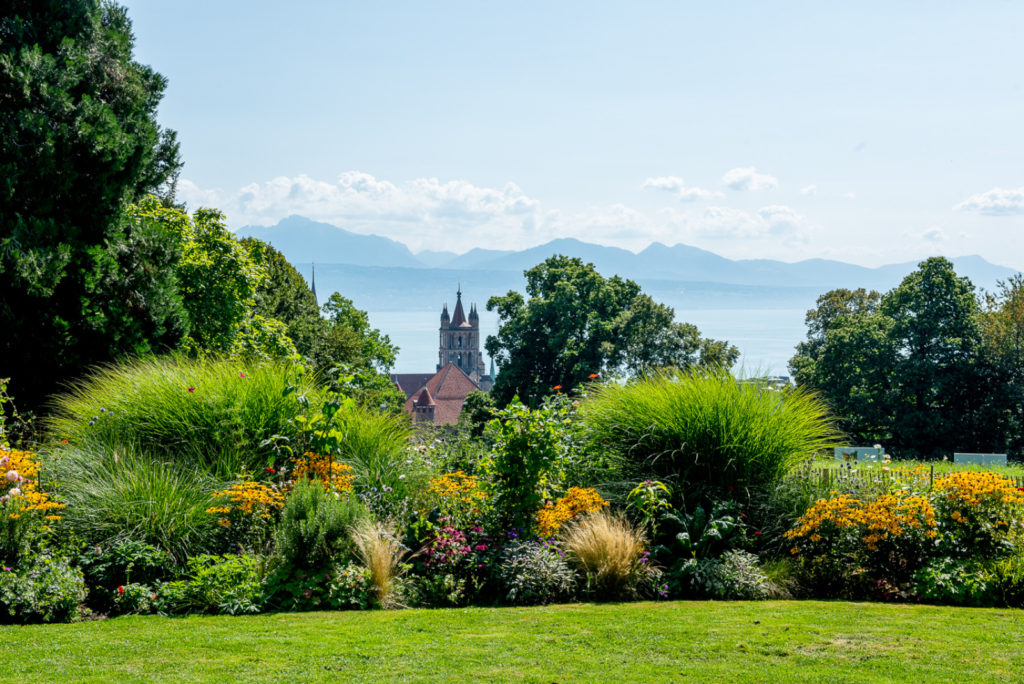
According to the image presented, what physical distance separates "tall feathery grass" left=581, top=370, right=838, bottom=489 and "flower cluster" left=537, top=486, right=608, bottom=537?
727mm

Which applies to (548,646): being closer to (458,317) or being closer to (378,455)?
(378,455)

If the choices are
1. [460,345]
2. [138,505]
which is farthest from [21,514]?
[460,345]

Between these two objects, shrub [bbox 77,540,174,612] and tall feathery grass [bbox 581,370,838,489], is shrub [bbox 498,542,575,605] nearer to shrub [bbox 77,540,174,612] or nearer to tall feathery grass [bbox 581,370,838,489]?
tall feathery grass [bbox 581,370,838,489]

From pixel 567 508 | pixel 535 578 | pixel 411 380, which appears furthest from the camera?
pixel 411 380

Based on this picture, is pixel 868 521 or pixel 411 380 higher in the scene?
pixel 868 521

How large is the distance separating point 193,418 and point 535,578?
3.66 metres

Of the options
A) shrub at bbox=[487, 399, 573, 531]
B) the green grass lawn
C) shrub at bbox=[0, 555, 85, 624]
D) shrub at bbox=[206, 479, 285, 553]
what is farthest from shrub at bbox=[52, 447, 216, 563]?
shrub at bbox=[487, 399, 573, 531]

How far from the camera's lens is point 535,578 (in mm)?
6176

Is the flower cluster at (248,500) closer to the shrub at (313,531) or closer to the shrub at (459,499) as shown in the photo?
the shrub at (313,531)

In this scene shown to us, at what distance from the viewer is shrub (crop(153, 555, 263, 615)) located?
5801mm

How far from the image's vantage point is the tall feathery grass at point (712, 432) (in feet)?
23.7

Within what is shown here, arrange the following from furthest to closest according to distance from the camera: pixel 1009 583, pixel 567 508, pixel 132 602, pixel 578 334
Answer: pixel 578 334 → pixel 567 508 → pixel 1009 583 → pixel 132 602

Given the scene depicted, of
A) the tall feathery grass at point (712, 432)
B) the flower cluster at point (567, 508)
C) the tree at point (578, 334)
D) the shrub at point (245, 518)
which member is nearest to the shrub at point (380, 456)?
the shrub at point (245, 518)

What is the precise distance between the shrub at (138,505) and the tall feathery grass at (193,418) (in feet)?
1.48
